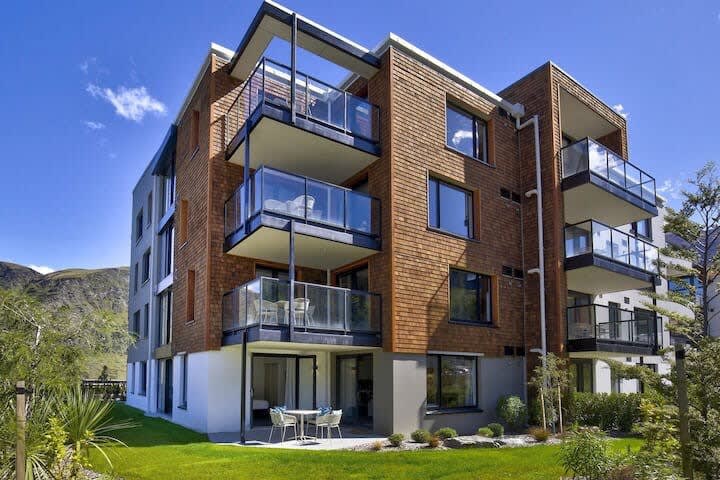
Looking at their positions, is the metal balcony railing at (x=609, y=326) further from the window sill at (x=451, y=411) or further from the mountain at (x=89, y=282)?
the mountain at (x=89, y=282)

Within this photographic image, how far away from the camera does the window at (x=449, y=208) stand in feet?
54.6

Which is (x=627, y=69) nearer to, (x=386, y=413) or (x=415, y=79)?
(x=415, y=79)

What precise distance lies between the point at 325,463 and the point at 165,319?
13.6 meters

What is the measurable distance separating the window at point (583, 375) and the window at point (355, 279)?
8270 mm

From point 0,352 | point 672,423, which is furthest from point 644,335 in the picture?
point 0,352

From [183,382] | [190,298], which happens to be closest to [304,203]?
[190,298]

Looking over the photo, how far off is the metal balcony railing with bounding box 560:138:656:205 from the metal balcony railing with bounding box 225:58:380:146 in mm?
6816

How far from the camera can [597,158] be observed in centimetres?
1864

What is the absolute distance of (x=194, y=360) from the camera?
1675 centimetres

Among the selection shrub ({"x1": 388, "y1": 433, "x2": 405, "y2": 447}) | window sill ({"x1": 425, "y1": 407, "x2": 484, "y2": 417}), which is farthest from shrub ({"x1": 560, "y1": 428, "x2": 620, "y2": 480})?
window sill ({"x1": 425, "y1": 407, "x2": 484, "y2": 417})

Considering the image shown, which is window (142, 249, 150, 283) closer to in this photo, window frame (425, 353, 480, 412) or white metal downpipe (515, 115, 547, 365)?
window frame (425, 353, 480, 412)

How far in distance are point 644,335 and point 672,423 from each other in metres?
13.2

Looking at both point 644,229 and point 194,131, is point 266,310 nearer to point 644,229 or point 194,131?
point 194,131

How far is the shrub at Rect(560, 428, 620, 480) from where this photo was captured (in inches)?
305
